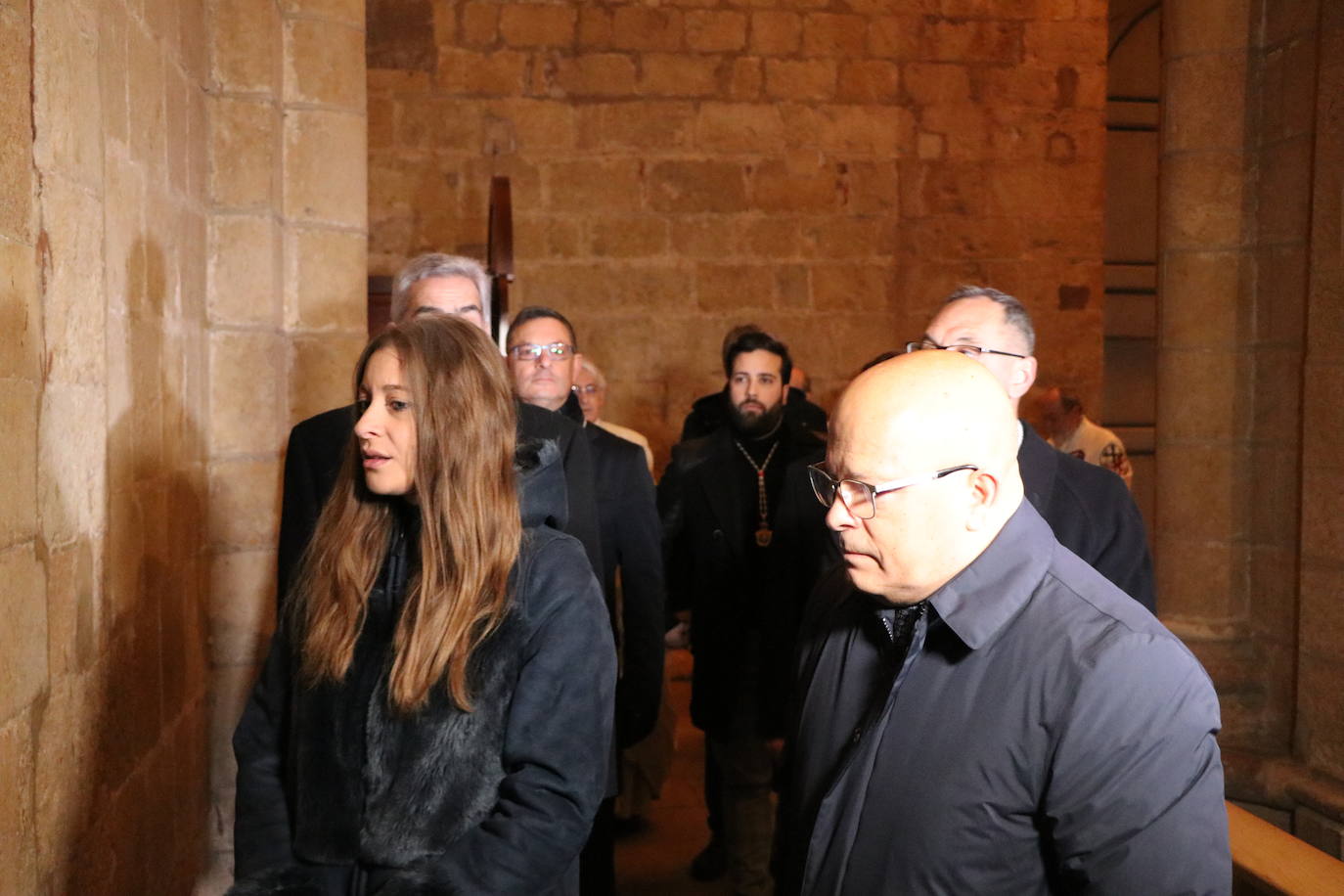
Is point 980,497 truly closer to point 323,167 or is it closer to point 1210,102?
point 323,167

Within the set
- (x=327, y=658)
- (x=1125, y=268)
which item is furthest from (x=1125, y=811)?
(x=1125, y=268)

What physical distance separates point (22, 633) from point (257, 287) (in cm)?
176

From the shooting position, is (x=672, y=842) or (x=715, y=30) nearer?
(x=672, y=842)

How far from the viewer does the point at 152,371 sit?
8.59 feet

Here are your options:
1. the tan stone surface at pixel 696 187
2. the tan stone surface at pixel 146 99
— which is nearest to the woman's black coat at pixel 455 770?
the tan stone surface at pixel 146 99

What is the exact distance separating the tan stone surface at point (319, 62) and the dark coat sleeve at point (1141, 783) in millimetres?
2881

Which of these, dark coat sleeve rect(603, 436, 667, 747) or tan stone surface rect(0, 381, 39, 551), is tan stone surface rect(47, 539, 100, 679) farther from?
dark coat sleeve rect(603, 436, 667, 747)

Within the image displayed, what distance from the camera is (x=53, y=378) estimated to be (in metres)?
1.90

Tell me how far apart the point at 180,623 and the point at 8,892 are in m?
1.30

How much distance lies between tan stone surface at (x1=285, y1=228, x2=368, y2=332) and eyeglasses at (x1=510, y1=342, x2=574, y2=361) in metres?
0.73

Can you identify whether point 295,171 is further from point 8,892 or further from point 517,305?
point 517,305

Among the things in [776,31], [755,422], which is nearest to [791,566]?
[755,422]

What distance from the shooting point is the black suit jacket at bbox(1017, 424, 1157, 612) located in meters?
2.41

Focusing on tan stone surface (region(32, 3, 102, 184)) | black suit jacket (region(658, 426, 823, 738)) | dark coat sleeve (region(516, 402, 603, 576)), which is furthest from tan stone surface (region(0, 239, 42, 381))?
black suit jacket (region(658, 426, 823, 738))
